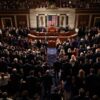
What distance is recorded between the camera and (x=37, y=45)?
70.2 feet

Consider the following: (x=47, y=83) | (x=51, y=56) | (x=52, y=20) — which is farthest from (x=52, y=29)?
(x=47, y=83)

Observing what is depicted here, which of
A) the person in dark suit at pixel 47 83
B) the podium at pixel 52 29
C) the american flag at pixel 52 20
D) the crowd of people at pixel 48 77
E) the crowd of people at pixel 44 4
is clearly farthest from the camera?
the american flag at pixel 52 20

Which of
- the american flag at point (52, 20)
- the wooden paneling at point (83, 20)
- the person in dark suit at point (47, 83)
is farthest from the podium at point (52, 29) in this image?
the person in dark suit at point (47, 83)

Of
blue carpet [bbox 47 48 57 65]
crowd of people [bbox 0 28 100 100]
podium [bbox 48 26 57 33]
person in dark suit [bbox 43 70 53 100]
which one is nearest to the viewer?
crowd of people [bbox 0 28 100 100]

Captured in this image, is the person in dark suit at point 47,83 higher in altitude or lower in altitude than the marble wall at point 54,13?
lower

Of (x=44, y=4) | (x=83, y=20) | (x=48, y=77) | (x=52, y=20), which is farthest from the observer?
(x=52, y=20)

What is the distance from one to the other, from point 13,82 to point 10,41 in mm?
9523

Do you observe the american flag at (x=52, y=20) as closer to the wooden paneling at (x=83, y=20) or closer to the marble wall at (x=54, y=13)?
the marble wall at (x=54, y=13)

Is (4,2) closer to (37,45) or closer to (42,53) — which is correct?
(37,45)

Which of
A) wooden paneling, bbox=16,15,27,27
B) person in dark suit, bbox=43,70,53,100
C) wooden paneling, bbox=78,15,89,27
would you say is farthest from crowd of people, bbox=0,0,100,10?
person in dark suit, bbox=43,70,53,100

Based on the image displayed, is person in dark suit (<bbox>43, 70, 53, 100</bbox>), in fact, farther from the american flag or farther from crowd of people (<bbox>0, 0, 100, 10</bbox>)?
crowd of people (<bbox>0, 0, 100, 10</bbox>)

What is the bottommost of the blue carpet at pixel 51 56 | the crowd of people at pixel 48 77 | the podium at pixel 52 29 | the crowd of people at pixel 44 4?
the blue carpet at pixel 51 56

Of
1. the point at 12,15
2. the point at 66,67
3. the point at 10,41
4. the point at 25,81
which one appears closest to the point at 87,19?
the point at 12,15

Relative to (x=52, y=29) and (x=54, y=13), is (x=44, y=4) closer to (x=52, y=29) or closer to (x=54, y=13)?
(x=54, y=13)
